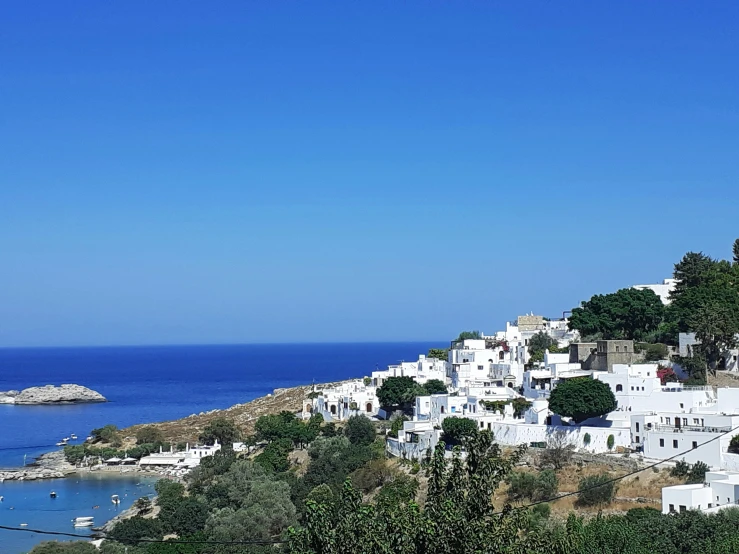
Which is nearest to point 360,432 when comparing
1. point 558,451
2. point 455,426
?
point 455,426

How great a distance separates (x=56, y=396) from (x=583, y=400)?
81147 mm

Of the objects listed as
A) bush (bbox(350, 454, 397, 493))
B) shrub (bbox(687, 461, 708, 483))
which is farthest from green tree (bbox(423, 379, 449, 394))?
shrub (bbox(687, 461, 708, 483))

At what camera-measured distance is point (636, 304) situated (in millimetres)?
40531

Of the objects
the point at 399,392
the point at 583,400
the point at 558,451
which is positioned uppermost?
the point at 583,400

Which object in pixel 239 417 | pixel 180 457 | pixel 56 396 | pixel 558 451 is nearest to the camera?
pixel 558 451

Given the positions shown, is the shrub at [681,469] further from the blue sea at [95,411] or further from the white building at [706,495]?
the blue sea at [95,411]

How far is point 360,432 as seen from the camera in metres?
37.0

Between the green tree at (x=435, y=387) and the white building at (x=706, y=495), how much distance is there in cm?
1826

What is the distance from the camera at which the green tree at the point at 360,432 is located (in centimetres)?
3684

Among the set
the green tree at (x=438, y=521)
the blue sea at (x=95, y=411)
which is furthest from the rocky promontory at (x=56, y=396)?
the green tree at (x=438, y=521)

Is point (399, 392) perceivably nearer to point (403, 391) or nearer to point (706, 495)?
point (403, 391)

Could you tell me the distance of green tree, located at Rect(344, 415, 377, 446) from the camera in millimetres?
36844

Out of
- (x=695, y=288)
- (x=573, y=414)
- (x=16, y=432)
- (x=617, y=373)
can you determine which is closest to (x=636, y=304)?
(x=695, y=288)

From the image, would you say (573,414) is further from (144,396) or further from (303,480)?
(144,396)
